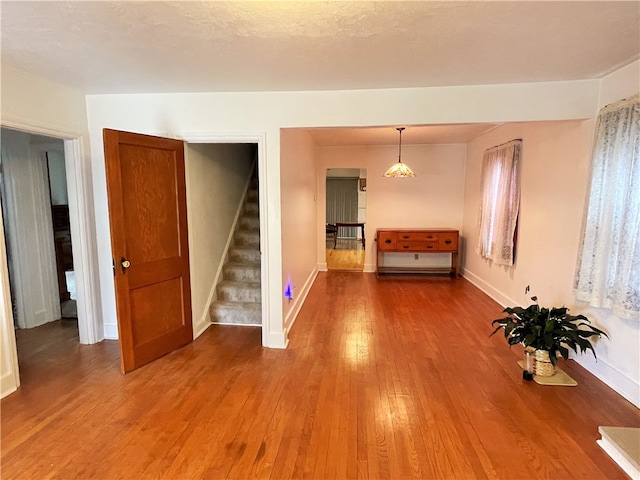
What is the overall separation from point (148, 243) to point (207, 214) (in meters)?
1.04

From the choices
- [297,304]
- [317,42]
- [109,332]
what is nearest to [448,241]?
[297,304]

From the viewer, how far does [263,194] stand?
10.4 feet

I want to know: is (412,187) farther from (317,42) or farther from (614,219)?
(317,42)

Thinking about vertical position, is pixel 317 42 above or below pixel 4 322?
above

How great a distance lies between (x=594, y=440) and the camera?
6.67 feet

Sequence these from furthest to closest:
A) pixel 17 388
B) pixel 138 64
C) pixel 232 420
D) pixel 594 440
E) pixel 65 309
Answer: pixel 65 309, pixel 17 388, pixel 138 64, pixel 232 420, pixel 594 440

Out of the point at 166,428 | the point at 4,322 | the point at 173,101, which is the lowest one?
the point at 166,428

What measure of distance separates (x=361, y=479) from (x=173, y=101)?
319 centimetres

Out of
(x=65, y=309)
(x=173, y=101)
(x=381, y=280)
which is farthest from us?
(x=381, y=280)

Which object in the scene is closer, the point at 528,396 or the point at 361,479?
the point at 361,479

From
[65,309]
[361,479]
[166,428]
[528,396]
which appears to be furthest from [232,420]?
[65,309]

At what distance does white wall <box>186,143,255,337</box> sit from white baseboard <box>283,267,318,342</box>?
0.94 m

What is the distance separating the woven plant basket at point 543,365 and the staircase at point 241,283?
2.66 meters

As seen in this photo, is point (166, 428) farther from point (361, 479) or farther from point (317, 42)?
point (317, 42)
